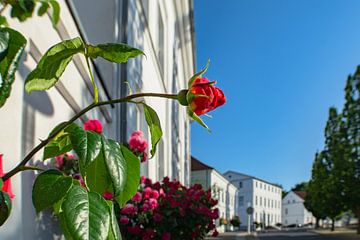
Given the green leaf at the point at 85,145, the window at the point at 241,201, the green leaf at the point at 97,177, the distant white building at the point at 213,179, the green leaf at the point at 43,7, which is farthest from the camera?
the window at the point at 241,201

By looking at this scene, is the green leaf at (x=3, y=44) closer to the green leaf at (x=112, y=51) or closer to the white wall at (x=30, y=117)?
the green leaf at (x=112, y=51)

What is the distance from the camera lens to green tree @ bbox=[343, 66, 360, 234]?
32844mm

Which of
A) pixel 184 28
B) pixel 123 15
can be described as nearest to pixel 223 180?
pixel 184 28

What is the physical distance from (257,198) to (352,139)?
158ft

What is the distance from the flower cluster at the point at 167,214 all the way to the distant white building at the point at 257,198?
229 feet

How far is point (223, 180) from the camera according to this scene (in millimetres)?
57625

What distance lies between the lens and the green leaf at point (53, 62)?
1.02 meters

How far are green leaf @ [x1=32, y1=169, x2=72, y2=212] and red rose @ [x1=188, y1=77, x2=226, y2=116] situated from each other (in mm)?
297

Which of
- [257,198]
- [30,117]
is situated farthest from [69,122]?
[257,198]

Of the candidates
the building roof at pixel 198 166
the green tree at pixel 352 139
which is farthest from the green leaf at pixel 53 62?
the building roof at pixel 198 166

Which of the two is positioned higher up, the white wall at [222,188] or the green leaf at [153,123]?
the green leaf at [153,123]

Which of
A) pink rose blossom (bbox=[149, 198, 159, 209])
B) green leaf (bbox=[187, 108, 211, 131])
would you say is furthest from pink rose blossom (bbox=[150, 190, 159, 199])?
green leaf (bbox=[187, 108, 211, 131])

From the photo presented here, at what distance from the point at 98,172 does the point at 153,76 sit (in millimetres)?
9416

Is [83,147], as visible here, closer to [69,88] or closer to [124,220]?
[69,88]
